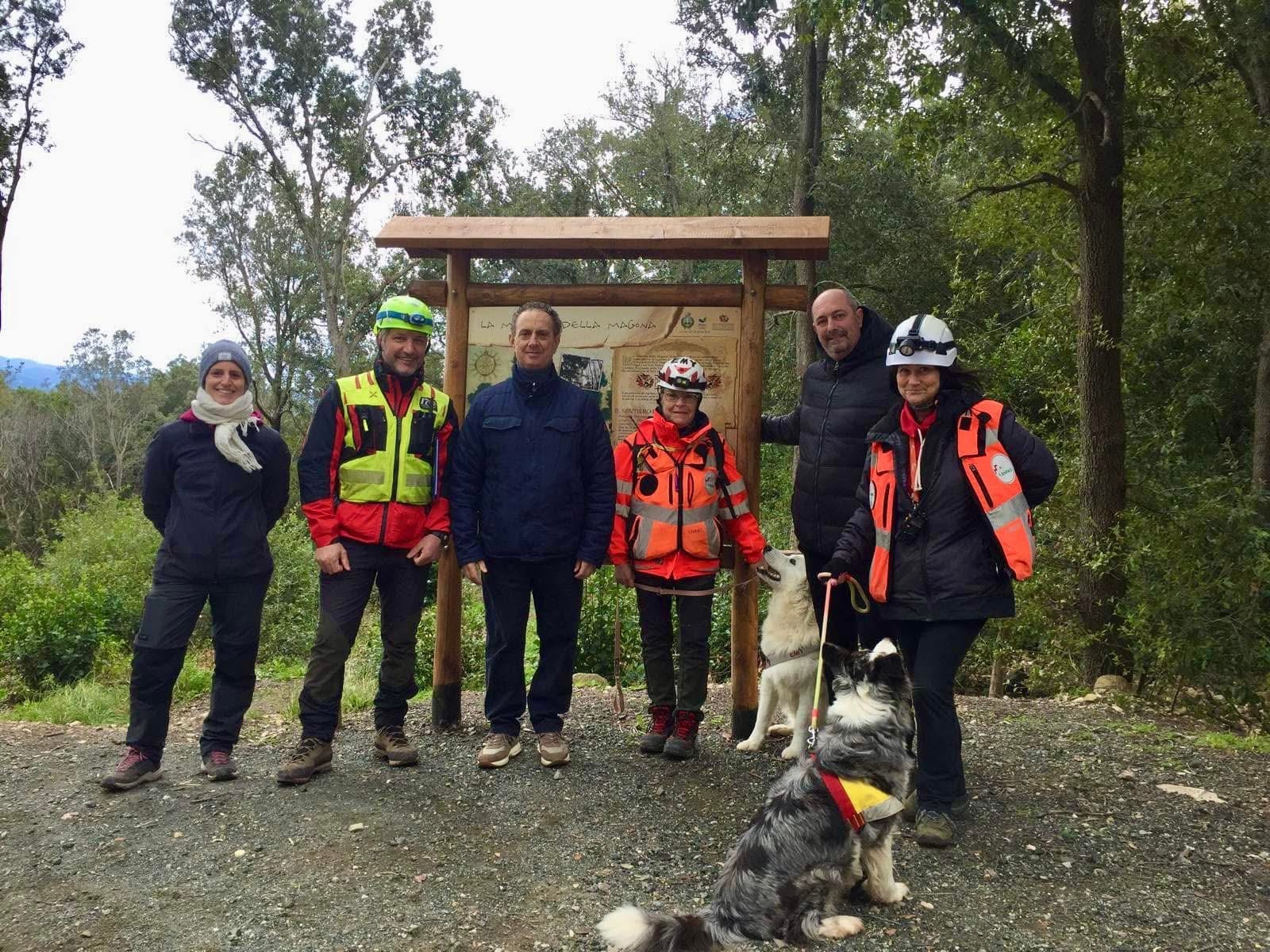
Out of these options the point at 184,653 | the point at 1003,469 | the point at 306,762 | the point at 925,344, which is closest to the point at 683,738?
the point at 306,762

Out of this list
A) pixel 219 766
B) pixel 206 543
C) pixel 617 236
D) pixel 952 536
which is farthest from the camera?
pixel 617 236

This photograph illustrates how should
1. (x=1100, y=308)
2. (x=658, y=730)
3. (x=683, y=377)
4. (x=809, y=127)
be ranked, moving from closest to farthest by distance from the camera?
1. (x=683, y=377)
2. (x=658, y=730)
3. (x=1100, y=308)
4. (x=809, y=127)

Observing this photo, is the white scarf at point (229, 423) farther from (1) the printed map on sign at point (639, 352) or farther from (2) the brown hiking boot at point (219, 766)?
(2) the brown hiking boot at point (219, 766)

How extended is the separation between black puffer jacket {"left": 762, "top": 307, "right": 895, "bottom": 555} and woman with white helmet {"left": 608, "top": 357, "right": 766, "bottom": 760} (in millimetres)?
437

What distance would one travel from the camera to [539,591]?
17.6 feet

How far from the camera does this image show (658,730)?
5.70m

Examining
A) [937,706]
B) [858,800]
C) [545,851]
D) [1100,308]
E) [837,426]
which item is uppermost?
[1100,308]

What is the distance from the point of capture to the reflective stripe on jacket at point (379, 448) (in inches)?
200

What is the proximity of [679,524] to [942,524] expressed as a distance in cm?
158

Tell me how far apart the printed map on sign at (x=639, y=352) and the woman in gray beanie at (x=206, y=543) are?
1518mm

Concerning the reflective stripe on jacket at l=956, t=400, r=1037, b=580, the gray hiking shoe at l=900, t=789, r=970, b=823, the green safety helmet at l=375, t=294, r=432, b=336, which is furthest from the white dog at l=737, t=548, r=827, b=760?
the green safety helmet at l=375, t=294, r=432, b=336

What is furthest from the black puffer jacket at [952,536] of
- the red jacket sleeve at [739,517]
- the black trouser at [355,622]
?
the black trouser at [355,622]

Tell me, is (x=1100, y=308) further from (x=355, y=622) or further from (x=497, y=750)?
(x=355, y=622)

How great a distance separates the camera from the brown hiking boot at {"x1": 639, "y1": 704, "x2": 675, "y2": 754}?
5.64 metres
